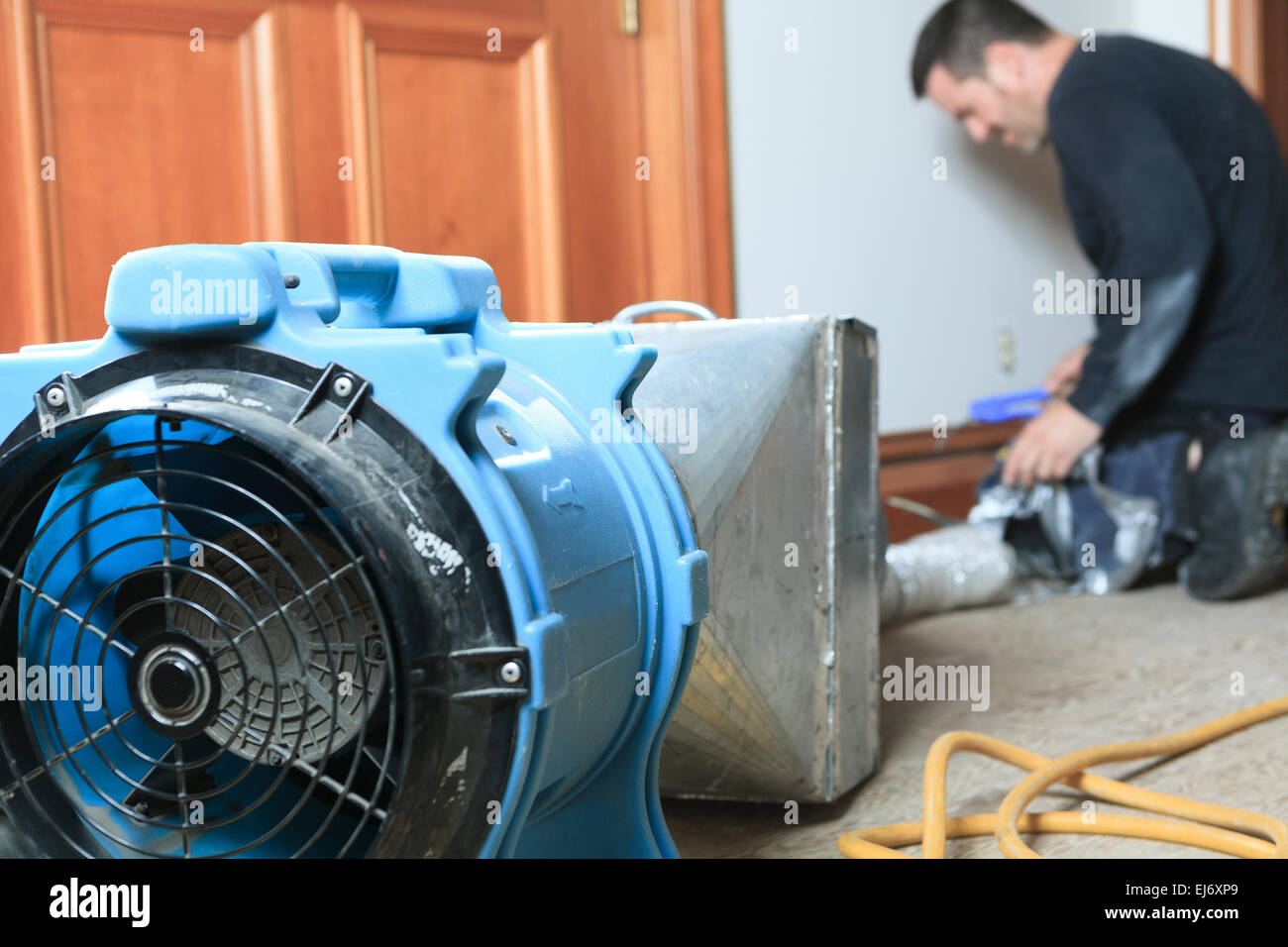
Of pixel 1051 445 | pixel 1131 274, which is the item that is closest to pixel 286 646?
pixel 1051 445

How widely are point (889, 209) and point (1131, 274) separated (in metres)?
0.55

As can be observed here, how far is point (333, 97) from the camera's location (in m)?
1.78

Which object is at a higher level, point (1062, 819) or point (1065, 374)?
point (1065, 374)

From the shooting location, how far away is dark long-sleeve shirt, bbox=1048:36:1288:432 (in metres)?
2.03

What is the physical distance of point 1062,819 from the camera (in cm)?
95

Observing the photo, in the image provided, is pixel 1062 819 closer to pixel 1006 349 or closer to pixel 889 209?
pixel 889 209

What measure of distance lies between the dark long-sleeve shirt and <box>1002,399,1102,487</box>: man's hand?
0.10 feet

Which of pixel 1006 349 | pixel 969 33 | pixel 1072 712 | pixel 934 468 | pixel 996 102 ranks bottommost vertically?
pixel 1072 712

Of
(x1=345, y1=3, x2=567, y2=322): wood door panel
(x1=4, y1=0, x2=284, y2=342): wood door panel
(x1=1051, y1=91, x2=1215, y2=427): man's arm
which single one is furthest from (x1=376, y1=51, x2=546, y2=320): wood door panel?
(x1=1051, y1=91, x2=1215, y2=427): man's arm

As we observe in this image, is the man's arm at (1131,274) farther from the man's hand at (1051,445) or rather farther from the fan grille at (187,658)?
the fan grille at (187,658)
